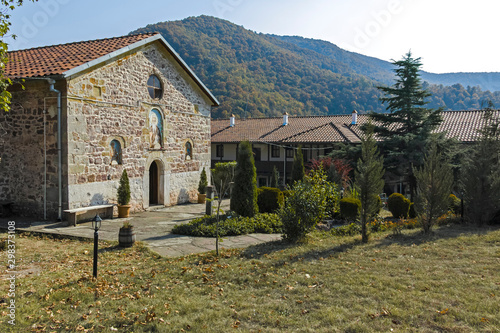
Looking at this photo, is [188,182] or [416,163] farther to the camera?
[416,163]

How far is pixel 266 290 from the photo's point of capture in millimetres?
5574

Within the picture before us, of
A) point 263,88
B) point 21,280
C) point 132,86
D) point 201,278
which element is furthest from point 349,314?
point 263,88

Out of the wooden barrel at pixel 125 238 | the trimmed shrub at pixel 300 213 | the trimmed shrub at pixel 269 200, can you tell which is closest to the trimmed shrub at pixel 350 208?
the trimmed shrub at pixel 269 200

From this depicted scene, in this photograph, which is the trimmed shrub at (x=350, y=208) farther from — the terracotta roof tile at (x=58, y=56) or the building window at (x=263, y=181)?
the building window at (x=263, y=181)

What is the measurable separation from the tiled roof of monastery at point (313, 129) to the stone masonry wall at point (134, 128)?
1043cm

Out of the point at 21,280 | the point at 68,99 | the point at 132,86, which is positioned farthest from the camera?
the point at 132,86

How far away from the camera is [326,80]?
198ft

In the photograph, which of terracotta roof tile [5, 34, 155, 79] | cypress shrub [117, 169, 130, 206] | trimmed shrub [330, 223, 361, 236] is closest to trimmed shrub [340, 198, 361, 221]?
trimmed shrub [330, 223, 361, 236]

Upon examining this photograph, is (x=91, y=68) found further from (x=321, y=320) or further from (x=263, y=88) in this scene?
(x=263, y=88)

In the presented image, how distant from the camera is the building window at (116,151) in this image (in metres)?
13.2

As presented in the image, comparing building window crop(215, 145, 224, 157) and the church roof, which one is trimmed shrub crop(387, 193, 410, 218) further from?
building window crop(215, 145, 224, 157)

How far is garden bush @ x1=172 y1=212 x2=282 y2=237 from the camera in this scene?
32.7ft

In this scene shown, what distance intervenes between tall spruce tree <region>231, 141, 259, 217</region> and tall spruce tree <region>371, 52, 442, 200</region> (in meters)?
11.9

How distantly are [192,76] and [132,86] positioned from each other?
12.9 ft
